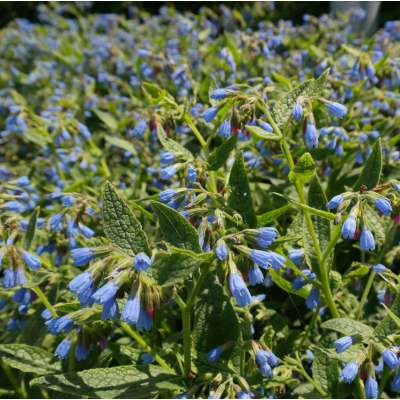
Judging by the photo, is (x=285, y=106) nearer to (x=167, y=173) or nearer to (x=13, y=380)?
(x=167, y=173)

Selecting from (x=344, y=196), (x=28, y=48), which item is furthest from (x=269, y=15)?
(x=344, y=196)

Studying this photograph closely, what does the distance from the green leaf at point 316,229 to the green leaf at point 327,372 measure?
31cm

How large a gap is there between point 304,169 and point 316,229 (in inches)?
16.5

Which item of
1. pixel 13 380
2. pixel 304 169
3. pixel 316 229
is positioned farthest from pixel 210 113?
pixel 13 380

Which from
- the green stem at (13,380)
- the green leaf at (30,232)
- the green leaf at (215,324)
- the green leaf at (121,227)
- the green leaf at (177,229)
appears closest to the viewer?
the green leaf at (177,229)

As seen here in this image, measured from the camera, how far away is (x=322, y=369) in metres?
1.73

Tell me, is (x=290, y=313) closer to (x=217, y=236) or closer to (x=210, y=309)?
(x=210, y=309)

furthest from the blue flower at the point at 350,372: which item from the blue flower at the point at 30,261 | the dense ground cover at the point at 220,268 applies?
the blue flower at the point at 30,261

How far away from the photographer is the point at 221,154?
178 centimetres

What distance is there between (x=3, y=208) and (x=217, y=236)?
1.27 m

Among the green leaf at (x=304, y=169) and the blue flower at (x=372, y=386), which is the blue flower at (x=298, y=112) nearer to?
the green leaf at (x=304, y=169)

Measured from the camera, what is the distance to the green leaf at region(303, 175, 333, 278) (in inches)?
67.5

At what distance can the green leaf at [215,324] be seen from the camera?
1.59 m

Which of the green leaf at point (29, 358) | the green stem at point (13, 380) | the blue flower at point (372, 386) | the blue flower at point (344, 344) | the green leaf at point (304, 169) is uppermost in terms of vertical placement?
the green leaf at point (304, 169)
